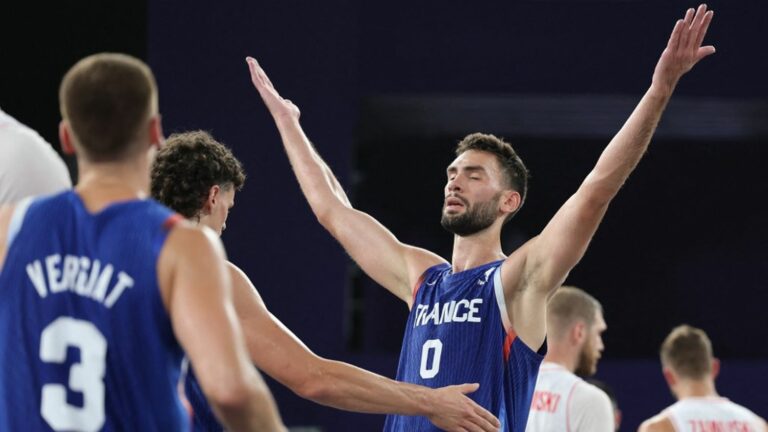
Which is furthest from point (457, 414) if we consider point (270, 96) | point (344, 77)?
point (344, 77)

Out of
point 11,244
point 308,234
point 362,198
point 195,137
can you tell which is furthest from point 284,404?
point 11,244

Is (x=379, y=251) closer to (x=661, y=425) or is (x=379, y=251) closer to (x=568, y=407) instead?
(x=568, y=407)

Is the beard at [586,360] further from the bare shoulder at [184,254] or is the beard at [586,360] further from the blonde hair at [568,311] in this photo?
the bare shoulder at [184,254]

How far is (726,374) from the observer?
26.2 feet

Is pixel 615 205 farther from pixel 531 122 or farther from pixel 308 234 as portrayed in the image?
pixel 308 234

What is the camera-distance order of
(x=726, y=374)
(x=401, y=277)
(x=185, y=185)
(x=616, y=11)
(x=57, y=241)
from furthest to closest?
1. (x=616, y=11)
2. (x=726, y=374)
3. (x=401, y=277)
4. (x=185, y=185)
5. (x=57, y=241)

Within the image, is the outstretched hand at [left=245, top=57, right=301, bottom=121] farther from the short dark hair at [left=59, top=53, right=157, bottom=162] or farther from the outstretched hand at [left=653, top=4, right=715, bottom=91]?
the short dark hair at [left=59, top=53, right=157, bottom=162]

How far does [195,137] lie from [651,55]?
18.7ft

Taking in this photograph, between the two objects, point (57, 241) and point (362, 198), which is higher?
point (362, 198)

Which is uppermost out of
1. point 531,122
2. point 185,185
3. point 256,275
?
point 531,122

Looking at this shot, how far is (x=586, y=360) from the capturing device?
5625mm

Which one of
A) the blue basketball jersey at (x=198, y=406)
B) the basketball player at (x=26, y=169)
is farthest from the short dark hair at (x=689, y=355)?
the basketball player at (x=26, y=169)

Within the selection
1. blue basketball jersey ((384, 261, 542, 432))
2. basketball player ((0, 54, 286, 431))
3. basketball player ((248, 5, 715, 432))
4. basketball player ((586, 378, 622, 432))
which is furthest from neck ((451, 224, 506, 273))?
basketball player ((0, 54, 286, 431))

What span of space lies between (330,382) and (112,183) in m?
0.95
